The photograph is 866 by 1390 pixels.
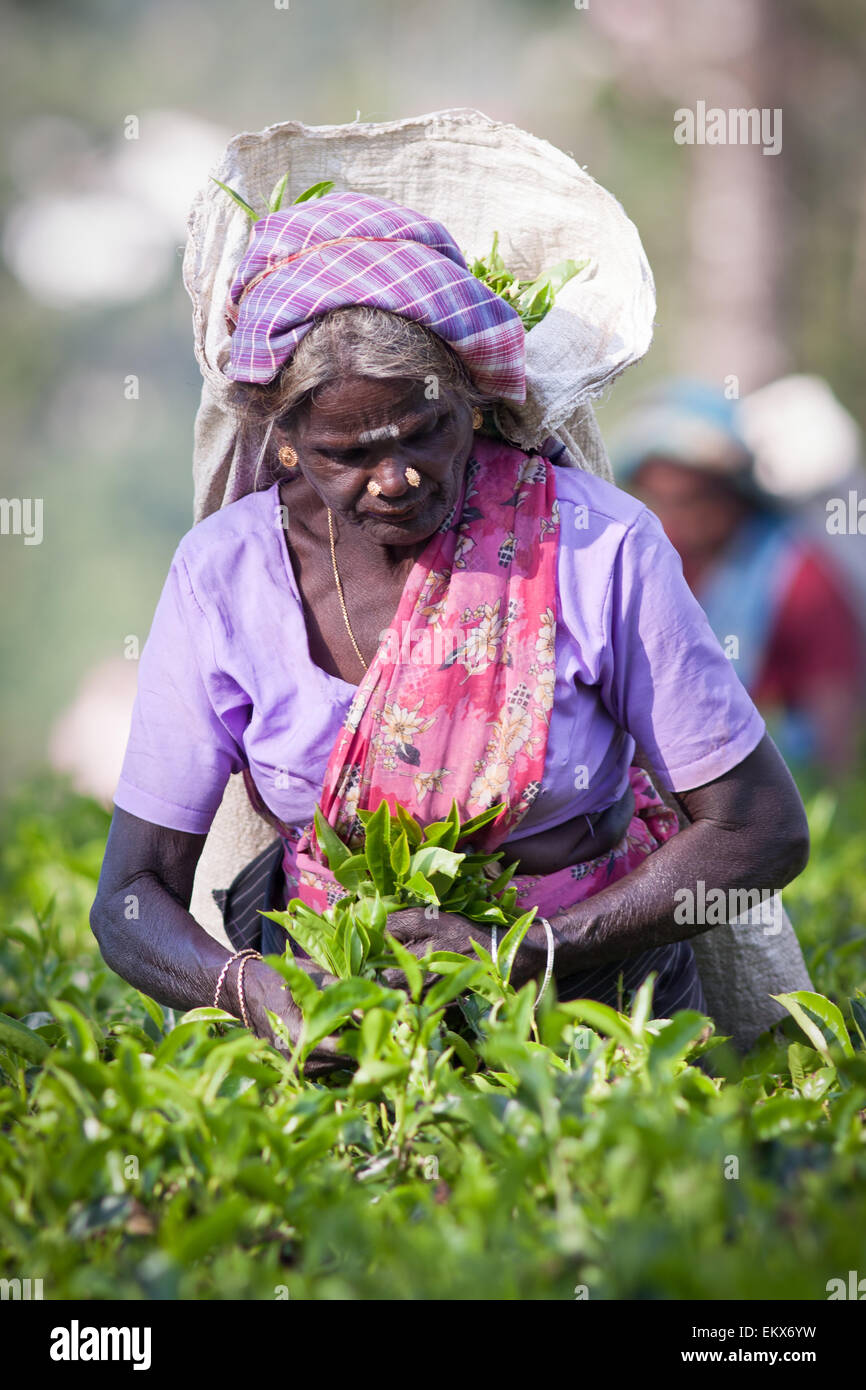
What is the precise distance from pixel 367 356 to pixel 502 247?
69 centimetres

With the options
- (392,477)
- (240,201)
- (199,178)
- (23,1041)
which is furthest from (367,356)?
(199,178)

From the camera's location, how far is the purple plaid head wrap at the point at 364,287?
2.17 metres

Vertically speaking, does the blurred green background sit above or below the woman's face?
above

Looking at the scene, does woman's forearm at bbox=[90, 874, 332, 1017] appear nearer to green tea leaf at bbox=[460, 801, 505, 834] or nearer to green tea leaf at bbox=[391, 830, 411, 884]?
green tea leaf at bbox=[391, 830, 411, 884]

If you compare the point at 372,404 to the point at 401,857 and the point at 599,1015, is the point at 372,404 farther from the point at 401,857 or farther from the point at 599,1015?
the point at 599,1015

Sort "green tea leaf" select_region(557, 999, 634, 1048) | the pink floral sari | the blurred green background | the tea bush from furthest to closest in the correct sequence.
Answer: the blurred green background, the pink floral sari, "green tea leaf" select_region(557, 999, 634, 1048), the tea bush

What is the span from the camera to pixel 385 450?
7.20 feet

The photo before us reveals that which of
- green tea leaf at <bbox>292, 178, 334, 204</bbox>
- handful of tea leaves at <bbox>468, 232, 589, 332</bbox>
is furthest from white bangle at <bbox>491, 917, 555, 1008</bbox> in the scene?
green tea leaf at <bbox>292, 178, 334, 204</bbox>

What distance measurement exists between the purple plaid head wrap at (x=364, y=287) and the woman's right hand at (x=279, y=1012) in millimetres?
939

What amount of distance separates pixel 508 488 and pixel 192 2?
13665mm

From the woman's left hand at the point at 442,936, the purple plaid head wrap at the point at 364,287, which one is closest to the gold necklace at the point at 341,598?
the purple plaid head wrap at the point at 364,287

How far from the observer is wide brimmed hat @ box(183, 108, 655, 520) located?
246 cm

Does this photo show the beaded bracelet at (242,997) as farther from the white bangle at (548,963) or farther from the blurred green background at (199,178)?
the blurred green background at (199,178)

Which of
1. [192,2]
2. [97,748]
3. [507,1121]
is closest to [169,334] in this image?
[192,2]
